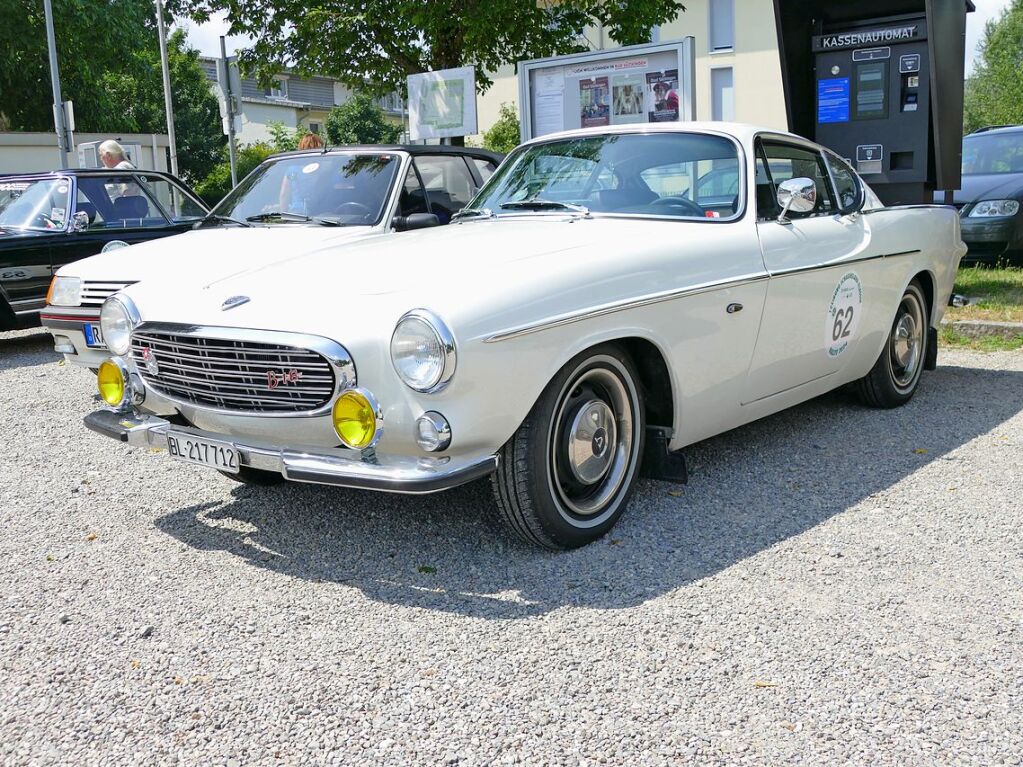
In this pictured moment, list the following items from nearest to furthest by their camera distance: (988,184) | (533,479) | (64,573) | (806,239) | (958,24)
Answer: (533,479), (64,573), (806,239), (958,24), (988,184)

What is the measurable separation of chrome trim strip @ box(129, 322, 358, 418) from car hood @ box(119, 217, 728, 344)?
3 centimetres

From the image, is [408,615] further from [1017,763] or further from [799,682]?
[1017,763]

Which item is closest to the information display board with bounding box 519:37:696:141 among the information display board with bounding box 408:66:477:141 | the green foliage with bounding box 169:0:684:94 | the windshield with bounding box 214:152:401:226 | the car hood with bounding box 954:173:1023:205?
the information display board with bounding box 408:66:477:141

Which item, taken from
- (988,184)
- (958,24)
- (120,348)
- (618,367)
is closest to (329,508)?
(120,348)

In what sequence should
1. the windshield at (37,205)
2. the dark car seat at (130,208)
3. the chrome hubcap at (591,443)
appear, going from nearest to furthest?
1. the chrome hubcap at (591,443)
2. the windshield at (37,205)
3. the dark car seat at (130,208)

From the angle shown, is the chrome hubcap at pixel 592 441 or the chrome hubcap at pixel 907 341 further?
the chrome hubcap at pixel 907 341

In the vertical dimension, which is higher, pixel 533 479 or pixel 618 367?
pixel 618 367

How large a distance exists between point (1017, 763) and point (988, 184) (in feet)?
34.8

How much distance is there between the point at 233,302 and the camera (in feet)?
13.1

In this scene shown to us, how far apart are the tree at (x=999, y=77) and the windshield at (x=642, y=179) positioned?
124 ft

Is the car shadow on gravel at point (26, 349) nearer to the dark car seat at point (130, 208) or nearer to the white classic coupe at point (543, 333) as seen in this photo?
the dark car seat at point (130, 208)

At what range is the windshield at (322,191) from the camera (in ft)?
23.0

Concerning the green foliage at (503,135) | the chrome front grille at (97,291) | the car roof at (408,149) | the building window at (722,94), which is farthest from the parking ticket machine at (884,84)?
the green foliage at (503,135)

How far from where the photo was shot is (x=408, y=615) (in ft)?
11.6
